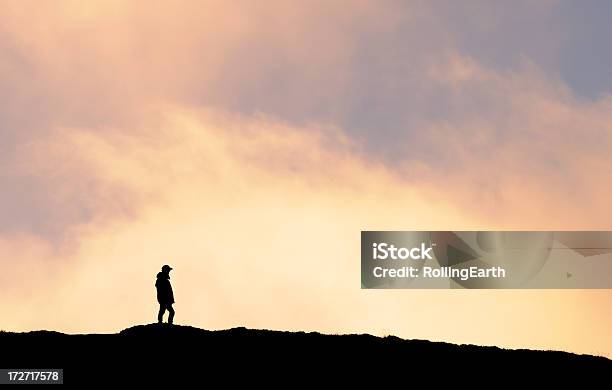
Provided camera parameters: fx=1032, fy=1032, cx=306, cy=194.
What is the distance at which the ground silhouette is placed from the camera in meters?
43.7

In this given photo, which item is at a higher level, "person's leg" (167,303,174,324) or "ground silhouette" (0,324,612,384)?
"person's leg" (167,303,174,324)

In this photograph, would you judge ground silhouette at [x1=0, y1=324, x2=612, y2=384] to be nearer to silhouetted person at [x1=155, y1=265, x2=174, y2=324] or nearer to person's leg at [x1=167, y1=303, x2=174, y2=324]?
person's leg at [x1=167, y1=303, x2=174, y2=324]

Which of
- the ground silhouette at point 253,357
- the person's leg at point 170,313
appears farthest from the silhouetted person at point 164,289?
the ground silhouette at point 253,357

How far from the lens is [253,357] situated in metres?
45.7

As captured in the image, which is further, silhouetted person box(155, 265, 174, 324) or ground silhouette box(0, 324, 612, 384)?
silhouetted person box(155, 265, 174, 324)

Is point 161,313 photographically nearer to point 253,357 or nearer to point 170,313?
point 170,313

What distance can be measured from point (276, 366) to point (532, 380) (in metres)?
11.4

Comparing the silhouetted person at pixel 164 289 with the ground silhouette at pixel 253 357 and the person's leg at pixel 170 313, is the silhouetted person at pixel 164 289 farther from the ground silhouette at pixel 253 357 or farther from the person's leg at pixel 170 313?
the ground silhouette at pixel 253 357

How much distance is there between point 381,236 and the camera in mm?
63156

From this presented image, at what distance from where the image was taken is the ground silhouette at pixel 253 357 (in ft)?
143

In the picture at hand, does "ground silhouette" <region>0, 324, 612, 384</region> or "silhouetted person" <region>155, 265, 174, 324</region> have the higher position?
"silhouetted person" <region>155, 265, 174, 324</region>

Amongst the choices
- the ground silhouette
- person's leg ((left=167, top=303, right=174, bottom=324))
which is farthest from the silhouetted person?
the ground silhouette

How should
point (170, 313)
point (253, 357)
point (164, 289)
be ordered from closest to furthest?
point (253, 357), point (164, 289), point (170, 313)

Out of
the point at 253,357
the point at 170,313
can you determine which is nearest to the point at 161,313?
the point at 170,313
